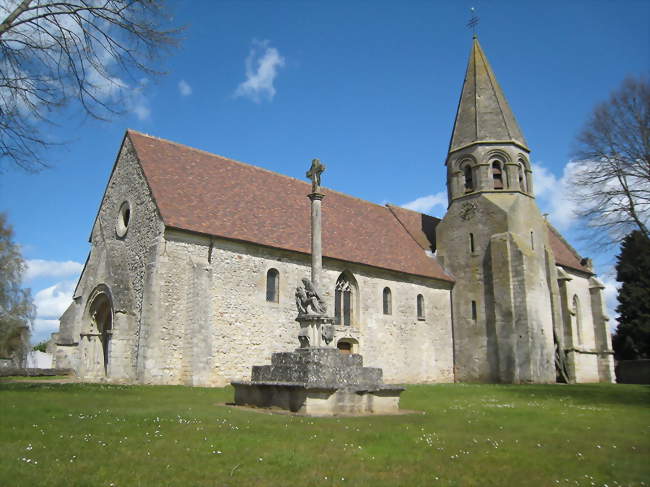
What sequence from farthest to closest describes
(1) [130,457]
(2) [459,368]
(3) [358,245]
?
(2) [459,368] < (3) [358,245] < (1) [130,457]

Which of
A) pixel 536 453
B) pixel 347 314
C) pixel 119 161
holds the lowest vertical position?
pixel 536 453

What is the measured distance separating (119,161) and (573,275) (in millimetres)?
27030

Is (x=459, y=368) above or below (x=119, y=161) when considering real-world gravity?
below

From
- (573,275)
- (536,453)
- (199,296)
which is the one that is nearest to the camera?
(536,453)

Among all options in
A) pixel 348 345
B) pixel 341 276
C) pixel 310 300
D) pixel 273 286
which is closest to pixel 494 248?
pixel 341 276

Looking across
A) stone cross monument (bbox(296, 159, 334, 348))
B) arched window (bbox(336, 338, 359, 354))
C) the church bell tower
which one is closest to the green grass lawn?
stone cross monument (bbox(296, 159, 334, 348))

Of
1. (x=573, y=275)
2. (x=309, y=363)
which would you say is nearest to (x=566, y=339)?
(x=573, y=275)

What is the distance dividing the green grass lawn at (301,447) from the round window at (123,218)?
1147cm

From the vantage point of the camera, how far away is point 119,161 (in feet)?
78.4

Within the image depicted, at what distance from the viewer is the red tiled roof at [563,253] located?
33938mm

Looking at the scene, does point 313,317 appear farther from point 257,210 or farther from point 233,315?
point 257,210

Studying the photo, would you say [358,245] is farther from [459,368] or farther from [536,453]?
[536,453]

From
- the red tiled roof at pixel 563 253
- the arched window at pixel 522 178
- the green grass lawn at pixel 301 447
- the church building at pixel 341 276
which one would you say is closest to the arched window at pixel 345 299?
the church building at pixel 341 276

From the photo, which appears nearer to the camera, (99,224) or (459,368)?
(99,224)
